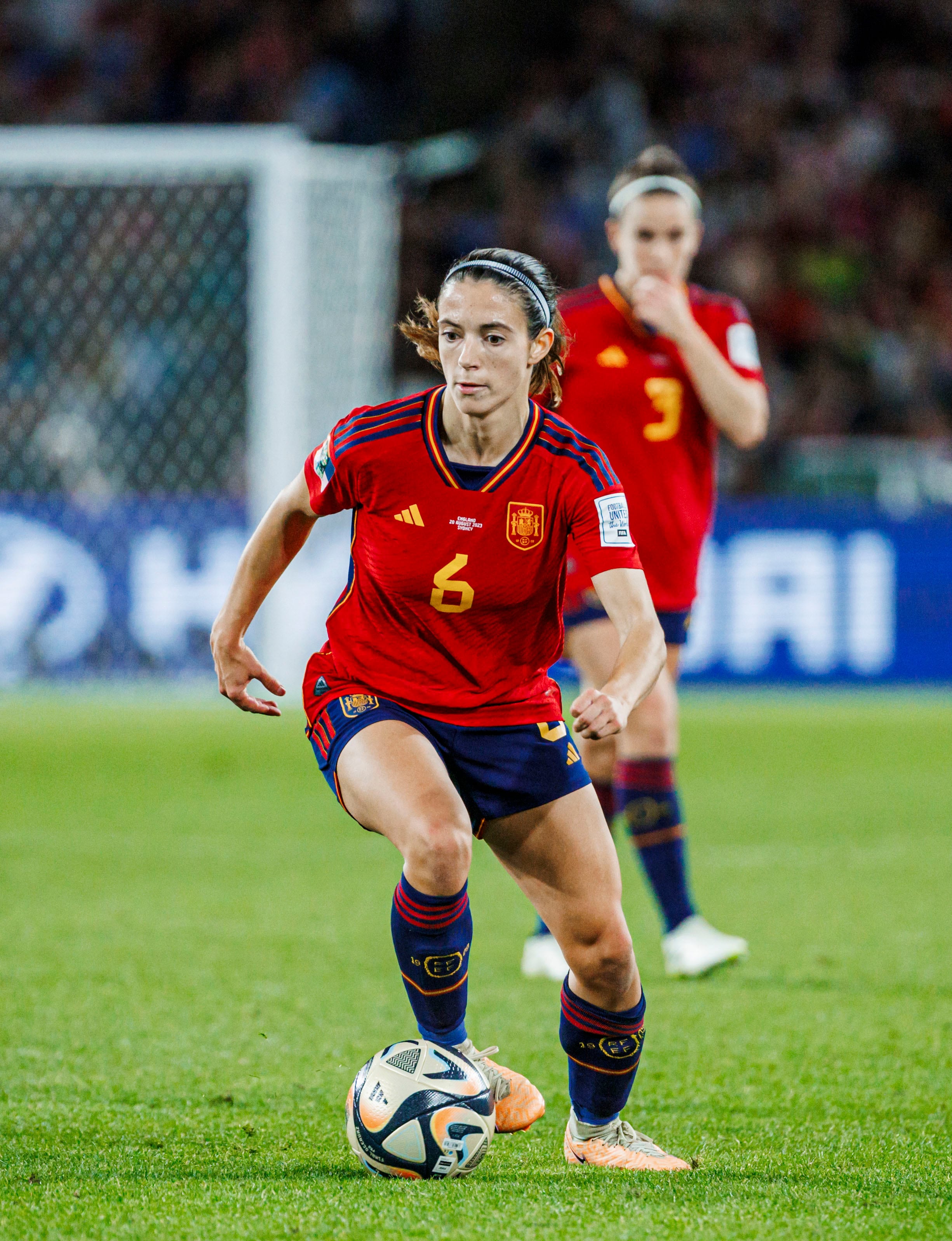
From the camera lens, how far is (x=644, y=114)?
17953mm

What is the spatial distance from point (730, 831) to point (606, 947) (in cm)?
480

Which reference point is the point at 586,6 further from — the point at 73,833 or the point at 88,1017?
the point at 88,1017

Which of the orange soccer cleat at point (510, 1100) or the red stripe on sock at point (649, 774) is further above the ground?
the red stripe on sock at point (649, 774)

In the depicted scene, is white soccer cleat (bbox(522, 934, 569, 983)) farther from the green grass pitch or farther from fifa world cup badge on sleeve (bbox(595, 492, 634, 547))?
fifa world cup badge on sleeve (bbox(595, 492, 634, 547))

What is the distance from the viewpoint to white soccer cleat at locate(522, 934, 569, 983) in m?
5.12

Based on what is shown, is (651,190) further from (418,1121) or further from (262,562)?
(418,1121)

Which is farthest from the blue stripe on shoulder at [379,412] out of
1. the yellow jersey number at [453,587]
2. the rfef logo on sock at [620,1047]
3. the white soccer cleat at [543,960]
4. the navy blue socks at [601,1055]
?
the white soccer cleat at [543,960]

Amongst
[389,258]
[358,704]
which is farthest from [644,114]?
[358,704]

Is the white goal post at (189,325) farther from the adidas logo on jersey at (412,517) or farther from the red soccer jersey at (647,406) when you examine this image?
the adidas logo on jersey at (412,517)

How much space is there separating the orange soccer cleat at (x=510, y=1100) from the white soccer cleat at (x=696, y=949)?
1694 millimetres

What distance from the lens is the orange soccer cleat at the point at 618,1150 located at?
10.6 ft

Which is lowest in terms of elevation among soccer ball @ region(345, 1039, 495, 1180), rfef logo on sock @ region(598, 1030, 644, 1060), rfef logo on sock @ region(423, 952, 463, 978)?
soccer ball @ region(345, 1039, 495, 1180)

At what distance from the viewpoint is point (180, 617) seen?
39.5 ft

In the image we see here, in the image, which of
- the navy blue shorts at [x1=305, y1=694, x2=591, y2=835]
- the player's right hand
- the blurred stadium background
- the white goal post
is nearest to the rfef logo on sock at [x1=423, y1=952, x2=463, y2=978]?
the navy blue shorts at [x1=305, y1=694, x2=591, y2=835]
